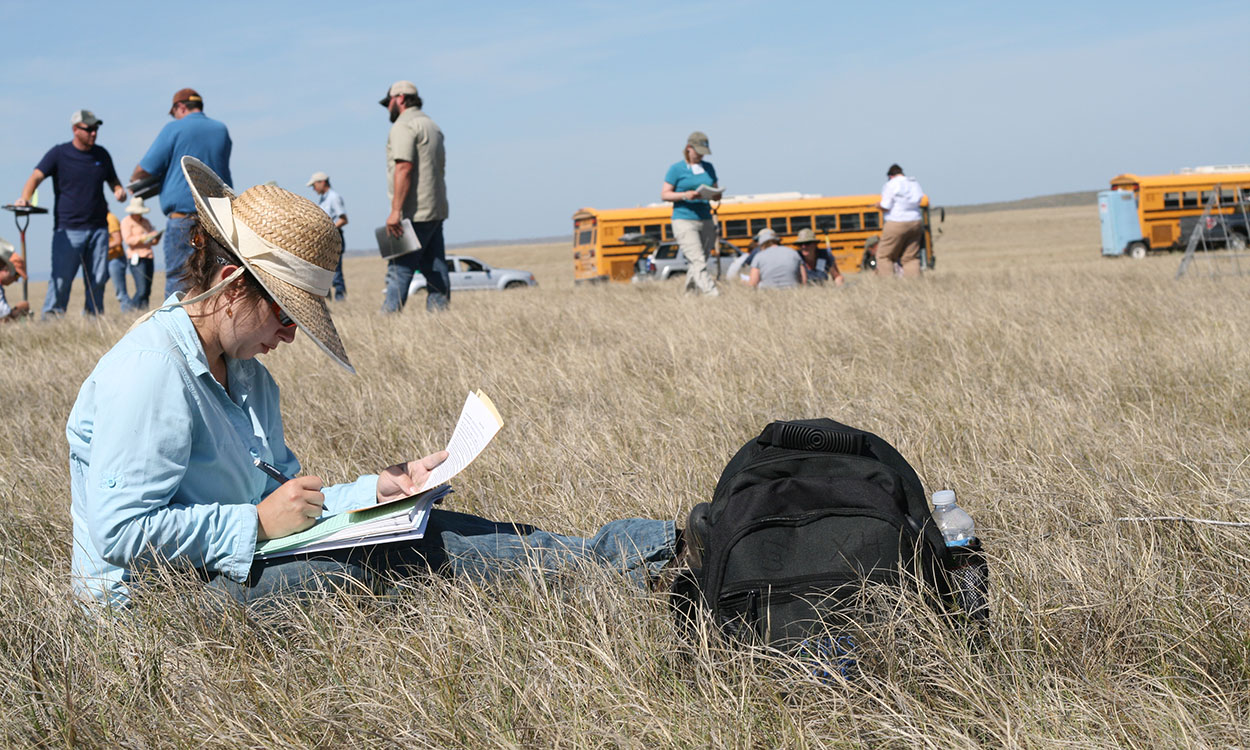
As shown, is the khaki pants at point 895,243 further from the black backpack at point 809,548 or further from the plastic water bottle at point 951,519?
the black backpack at point 809,548

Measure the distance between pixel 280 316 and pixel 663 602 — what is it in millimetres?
1088

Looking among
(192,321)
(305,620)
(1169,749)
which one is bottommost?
(1169,749)

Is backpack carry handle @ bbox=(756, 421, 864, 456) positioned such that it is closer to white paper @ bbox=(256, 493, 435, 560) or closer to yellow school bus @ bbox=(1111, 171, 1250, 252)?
white paper @ bbox=(256, 493, 435, 560)

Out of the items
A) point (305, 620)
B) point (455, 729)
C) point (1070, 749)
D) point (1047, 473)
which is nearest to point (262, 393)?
point (305, 620)

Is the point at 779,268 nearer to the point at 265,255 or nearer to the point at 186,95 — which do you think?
the point at 186,95

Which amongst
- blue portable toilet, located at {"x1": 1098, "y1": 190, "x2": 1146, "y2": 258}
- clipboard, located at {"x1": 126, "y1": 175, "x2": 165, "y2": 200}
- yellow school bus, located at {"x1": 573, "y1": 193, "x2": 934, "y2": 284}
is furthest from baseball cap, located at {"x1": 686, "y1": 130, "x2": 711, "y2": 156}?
blue portable toilet, located at {"x1": 1098, "y1": 190, "x2": 1146, "y2": 258}

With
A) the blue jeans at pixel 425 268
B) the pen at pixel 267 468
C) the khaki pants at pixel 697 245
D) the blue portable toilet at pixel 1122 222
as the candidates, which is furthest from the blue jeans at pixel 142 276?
the blue portable toilet at pixel 1122 222

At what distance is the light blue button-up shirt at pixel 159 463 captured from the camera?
2184 millimetres

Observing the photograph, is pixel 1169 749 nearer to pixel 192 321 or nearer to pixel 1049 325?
pixel 192 321

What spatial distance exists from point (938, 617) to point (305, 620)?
1319mm

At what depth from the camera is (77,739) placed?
193cm

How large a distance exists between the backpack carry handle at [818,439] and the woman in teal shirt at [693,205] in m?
7.86

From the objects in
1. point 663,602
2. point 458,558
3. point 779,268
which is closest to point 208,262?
point 458,558

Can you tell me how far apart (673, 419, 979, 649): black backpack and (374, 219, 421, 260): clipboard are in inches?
237
